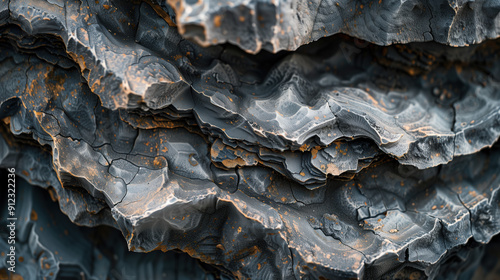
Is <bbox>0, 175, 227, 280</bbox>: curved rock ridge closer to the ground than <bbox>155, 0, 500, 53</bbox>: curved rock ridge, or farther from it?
closer to the ground

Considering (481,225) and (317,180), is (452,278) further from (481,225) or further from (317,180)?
(317,180)

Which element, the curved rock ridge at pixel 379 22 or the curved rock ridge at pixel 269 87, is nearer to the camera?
the curved rock ridge at pixel 379 22

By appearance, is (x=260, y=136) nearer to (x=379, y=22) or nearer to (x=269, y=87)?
(x=269, y=87)

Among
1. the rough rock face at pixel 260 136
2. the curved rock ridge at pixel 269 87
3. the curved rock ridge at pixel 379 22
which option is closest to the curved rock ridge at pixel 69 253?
the rough rock face at pixel 260 136

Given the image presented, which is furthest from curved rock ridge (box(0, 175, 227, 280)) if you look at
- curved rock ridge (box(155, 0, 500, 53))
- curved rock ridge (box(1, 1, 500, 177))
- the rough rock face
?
curved rock ridge (box(155, 0, 500, 53))

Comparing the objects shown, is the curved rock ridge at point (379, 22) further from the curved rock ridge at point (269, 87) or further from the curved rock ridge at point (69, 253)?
the curved rock ridge at point (69, 253)

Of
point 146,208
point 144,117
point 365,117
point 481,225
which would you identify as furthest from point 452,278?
point 144,117

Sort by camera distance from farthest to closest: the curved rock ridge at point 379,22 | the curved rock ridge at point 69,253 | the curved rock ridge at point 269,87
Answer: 1. the curved rock ridge at point 69,253
2. the curved rock ridge at point 269,87
3. the curved rock ridge at point 379,22

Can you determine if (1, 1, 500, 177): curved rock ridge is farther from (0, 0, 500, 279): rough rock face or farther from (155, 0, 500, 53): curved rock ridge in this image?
(155, 0, 500, 53): curved rock ridge
